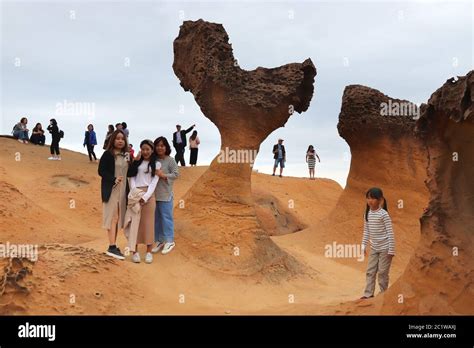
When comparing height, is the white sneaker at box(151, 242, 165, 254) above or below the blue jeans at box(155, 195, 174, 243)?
below

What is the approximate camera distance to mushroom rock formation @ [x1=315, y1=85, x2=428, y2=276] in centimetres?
903

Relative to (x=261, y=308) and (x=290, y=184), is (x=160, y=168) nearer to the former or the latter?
(x=261, y=308)

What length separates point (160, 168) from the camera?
597cm

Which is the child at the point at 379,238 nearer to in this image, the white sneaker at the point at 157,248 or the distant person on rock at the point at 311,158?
the white sneaker at the point at 157,248

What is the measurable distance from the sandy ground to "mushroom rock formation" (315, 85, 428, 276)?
1.7 inches

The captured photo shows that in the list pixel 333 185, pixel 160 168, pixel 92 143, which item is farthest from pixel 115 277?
pixel 333 185

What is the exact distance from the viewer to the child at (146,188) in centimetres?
558

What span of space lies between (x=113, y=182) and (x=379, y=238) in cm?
276

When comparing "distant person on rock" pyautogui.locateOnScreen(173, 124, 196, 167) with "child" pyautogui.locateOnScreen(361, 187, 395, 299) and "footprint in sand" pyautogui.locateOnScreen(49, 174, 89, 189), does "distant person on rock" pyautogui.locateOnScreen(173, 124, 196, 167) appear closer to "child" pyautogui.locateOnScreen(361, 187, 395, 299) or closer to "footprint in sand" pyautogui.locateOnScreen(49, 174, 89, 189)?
"footprint in sand" pyautogui.locateOnScreen(49, 174, 89, 189)

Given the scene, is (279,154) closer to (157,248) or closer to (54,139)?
(54,139)

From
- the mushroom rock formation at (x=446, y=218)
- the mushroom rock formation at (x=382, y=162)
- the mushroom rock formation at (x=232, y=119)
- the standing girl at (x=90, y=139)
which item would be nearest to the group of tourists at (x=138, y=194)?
the mushroom rock formation at (x=232, y=119)

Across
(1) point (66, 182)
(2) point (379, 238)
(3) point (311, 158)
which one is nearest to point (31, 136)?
(1) point (66, 182)

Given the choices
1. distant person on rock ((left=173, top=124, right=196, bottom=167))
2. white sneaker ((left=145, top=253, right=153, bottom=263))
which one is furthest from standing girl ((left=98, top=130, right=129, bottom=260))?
distant person on rock ((left=173, top=124, right=196, bottom=167))
